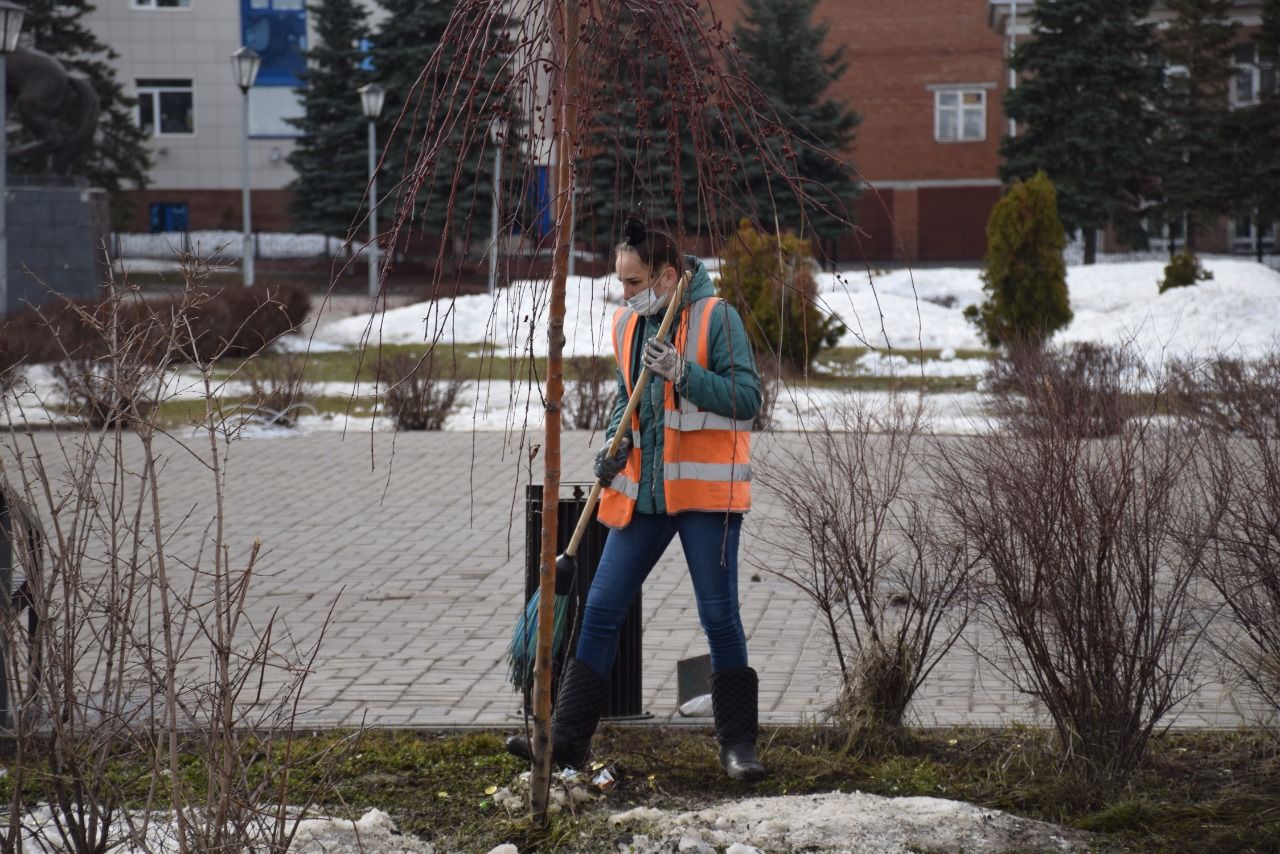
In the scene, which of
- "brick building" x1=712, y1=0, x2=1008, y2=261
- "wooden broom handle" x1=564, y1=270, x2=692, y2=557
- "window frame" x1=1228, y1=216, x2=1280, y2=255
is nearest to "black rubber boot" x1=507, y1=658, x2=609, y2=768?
"wooden broom handle" x1=564, y1=270, x2=692, y2=557

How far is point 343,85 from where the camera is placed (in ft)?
142

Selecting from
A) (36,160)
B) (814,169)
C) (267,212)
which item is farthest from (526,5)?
(267,212)

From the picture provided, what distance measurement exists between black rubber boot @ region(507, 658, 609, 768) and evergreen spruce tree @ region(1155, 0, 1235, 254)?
129ft

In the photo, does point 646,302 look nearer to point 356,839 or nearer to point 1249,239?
point 356,839

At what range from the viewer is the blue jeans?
4.57 m

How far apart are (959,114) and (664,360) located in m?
Answer: 50.0

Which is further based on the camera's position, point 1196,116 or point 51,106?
point 1196,116

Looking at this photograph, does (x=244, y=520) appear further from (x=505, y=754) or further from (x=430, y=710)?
(x=505, y=754)

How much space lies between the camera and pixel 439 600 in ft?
25.9

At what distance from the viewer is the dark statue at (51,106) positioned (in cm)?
2622

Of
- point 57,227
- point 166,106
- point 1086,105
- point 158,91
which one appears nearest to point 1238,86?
point 1086,105

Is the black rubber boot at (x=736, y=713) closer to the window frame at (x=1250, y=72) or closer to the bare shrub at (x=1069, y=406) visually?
the bare shrub at (x=1069, y=406)

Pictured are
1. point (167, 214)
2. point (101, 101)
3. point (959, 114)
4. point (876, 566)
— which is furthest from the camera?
point (167, 214)

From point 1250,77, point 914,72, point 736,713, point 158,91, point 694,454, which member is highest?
point 914,72
